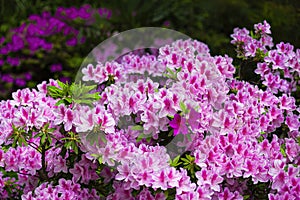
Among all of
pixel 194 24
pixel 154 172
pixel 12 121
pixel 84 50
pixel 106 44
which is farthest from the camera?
pixel 194 24

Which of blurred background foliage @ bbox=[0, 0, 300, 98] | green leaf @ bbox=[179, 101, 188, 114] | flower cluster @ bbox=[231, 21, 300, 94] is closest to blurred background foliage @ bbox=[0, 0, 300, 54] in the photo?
blurred background foliage @ bbox=[0, 0, 300, 98]

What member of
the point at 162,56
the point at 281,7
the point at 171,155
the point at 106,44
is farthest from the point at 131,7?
the point at 171,155

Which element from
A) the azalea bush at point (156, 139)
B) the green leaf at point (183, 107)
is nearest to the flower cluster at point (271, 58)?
the azalea bush at point (156, 139)

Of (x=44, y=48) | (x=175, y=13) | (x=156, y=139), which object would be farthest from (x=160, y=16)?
(x=156, y=139)

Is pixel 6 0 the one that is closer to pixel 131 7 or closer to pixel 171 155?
pixel 131 7

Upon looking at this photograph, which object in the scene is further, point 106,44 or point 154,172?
point 106,44

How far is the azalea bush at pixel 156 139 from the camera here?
1.84 meters

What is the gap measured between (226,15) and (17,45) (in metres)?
2.03

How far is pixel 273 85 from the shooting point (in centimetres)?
236

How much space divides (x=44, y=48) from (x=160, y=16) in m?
1.32

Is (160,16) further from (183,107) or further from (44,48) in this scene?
(183,107)

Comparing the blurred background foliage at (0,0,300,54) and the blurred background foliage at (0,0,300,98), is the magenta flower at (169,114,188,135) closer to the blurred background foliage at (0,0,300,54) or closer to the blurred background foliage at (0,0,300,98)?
the blurred background foliage at (0,0,300,98)

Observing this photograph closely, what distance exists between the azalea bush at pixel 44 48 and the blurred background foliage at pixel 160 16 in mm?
19

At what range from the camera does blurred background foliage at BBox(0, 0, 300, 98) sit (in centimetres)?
481
